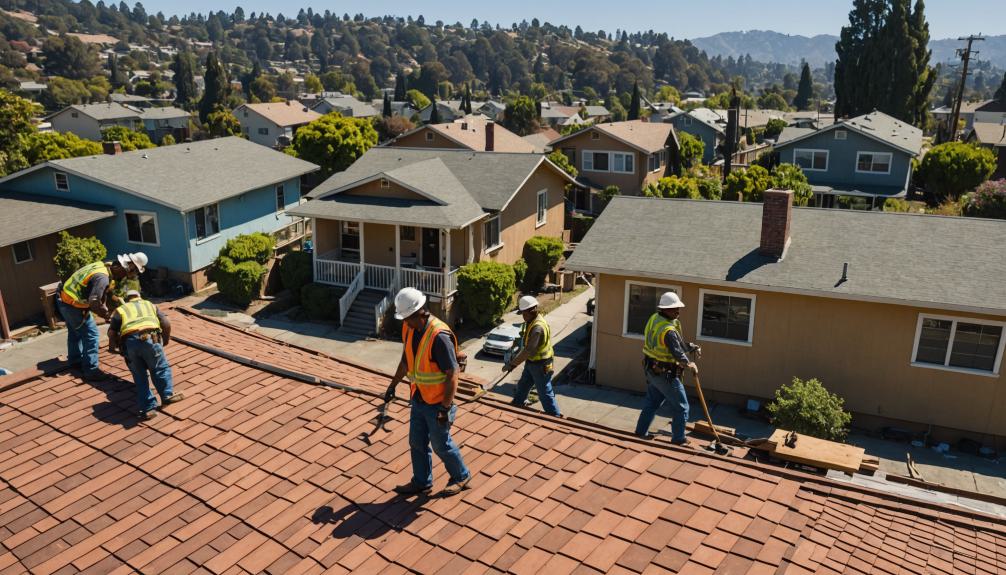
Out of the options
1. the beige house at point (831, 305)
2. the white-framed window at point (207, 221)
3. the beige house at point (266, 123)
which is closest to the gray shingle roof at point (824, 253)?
the beige house at point (831, 305)

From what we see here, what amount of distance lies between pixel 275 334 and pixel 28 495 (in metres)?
17.9

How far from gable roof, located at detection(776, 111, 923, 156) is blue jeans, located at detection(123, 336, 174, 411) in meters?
43.8

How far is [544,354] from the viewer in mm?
10859

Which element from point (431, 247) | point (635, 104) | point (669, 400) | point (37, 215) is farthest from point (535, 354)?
point (635, 104)

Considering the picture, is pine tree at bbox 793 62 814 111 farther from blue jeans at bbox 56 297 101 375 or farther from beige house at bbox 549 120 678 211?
blue jeans at bbox 56 297 101 375

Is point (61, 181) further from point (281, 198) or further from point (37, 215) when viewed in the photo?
point (281, 198)

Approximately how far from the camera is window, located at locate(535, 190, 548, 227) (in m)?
31.3

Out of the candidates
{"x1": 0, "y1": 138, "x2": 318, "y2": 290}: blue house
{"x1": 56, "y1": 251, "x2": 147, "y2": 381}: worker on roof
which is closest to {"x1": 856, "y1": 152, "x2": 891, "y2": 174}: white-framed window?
{"x1": 0, "y1": 138, "x2": 318, "y2": 290}: blue house

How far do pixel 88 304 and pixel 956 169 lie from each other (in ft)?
149

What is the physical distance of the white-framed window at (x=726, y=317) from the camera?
17047 mm

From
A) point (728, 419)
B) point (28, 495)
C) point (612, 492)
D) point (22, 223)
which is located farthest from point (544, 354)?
point (22, 223)

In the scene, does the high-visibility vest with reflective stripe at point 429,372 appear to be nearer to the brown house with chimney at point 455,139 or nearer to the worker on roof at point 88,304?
the worker on roof at point 88,304

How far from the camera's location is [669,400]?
1040cm

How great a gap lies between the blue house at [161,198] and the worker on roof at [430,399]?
21349 mm
